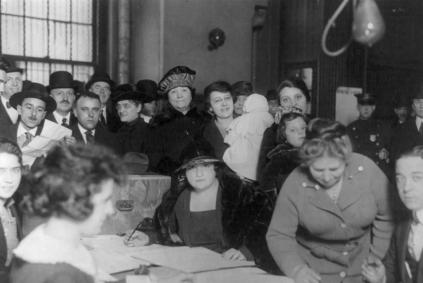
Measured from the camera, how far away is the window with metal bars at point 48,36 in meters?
5.54

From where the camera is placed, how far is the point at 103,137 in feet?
11.3

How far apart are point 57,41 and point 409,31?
161 inches

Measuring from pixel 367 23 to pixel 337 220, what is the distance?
2.85 ft

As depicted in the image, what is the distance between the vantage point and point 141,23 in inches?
236

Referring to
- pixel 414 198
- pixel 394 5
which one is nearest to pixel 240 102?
pixel 414 198

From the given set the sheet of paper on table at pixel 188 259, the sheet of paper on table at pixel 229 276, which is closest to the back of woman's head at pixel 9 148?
the sheet of paper on table at pixel 188 259

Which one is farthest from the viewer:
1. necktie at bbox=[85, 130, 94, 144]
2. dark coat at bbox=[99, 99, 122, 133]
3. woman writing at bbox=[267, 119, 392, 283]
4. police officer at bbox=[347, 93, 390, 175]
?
police officer at bbox=[347, 93, 390, 175]

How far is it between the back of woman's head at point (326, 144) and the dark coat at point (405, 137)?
222cm

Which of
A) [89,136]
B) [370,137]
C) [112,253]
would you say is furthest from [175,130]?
[370,137]

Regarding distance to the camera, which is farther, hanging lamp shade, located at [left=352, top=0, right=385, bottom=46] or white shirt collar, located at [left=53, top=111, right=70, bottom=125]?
white shirt collar, located at [left=53, top=111, right=70, bottom=125]

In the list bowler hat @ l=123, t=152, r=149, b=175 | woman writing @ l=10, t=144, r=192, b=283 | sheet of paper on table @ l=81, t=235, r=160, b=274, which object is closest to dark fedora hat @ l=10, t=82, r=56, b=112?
bowler hat @ l=123, t=152, r=149, b=175

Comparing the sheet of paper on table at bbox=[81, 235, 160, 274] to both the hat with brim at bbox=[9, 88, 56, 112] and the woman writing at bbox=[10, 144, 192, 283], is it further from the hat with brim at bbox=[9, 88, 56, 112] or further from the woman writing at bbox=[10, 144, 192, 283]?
the hat with brim at bbox=[9, 88, 56, 112]

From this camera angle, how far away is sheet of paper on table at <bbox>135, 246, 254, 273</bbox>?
1769 mm

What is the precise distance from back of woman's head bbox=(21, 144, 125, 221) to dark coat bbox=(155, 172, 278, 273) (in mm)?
1111
